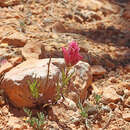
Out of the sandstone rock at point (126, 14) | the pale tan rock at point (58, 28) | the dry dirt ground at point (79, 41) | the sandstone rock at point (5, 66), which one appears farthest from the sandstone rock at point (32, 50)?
the sandstone rock at point (126, 14)

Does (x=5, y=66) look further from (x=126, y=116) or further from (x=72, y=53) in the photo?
(x=126, y=116)

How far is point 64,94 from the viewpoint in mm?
2453

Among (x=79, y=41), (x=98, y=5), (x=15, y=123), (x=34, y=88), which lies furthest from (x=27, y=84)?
Answer: (x=98, y=5)

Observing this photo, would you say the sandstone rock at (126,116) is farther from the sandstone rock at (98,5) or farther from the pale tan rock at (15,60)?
the sandstone rock at (98,5)

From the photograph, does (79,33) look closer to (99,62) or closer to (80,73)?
(99,62)

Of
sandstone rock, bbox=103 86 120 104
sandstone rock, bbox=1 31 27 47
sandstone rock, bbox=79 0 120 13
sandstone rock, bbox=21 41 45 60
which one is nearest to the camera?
sandstone rock, bbox=103 86 120 104

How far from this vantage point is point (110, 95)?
2.59m

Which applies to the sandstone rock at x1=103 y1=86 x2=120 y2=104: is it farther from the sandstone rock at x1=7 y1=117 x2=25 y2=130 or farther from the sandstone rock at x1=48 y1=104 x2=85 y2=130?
the sandstone rock at x1=7 y1=117 x2=25 y2=130

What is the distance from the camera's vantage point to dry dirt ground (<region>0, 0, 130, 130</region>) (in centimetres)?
227

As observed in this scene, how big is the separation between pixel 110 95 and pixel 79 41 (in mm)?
1283

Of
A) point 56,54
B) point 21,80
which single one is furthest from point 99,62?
point 21,80

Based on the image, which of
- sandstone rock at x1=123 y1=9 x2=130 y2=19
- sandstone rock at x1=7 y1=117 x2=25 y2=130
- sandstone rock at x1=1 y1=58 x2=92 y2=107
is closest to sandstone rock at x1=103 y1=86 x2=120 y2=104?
sandstone rock at x1=1 y1=58 x2=92 y2=107

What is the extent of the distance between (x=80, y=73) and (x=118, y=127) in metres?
0.78

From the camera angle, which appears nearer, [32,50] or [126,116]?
[126,116]
